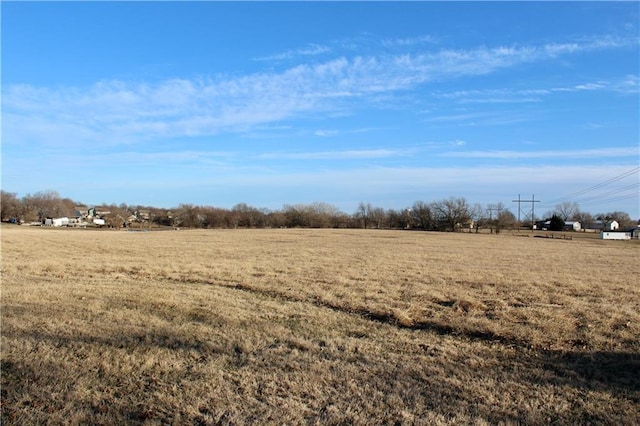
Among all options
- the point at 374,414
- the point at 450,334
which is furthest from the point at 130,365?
the point at 450,334

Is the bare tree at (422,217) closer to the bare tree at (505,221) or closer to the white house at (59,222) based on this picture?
the bare tree at (505,221)

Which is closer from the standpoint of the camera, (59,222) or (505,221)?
(505,221)

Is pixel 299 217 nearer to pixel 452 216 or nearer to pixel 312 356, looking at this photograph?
pixel 452 216

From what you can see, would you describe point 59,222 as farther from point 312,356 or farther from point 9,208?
point 312,356

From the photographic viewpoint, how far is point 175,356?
677 centimetres

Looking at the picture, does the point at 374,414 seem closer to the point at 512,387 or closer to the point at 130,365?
the point at 512,387

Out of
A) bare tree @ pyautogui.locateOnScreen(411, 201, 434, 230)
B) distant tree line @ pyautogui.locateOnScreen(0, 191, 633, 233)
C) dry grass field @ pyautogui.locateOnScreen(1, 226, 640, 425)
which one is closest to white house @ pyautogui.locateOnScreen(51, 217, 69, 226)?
distant tree line @ pyautogui.locateOnScreen(0, 191, 633, 233)

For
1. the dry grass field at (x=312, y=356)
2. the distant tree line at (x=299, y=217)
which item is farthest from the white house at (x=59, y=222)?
the dry grass field at (x=312, y=356)

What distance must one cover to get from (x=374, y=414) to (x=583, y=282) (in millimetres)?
15749

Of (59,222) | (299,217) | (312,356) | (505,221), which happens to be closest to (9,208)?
(59,222)

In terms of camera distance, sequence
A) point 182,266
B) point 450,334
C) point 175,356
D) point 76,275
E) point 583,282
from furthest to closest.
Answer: point 182,266, point 583,282, point 76,275, point 450,334, point 175,356

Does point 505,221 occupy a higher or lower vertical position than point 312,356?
higher

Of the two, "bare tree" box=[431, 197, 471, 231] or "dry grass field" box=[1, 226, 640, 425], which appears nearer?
"dry grass field" box=[1, 226, 640, 425]

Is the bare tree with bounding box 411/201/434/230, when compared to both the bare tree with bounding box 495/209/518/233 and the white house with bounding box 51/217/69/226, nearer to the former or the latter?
the bare tree with bounding box 495/209/518/233
